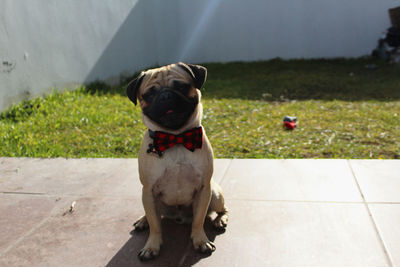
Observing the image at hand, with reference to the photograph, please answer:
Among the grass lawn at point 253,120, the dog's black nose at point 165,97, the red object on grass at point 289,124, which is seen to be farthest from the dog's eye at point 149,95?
the red object on grass at point 289,124

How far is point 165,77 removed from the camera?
245 cm

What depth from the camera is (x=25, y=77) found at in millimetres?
7148

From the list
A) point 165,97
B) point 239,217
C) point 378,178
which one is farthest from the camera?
point 378,178

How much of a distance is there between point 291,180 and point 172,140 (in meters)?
1.85

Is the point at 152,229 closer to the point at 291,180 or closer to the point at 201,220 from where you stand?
the point at 201,220

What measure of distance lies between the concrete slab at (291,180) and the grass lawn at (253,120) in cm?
45

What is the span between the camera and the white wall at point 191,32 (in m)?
8.19

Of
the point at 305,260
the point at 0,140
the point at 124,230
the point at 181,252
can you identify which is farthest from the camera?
the point at 0,140

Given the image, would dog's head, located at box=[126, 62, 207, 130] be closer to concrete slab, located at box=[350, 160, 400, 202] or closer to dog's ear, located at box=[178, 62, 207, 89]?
dog's ear, located at box=[178, 62, 207, 89]

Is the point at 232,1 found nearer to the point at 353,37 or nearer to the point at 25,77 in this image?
the point at 353,37

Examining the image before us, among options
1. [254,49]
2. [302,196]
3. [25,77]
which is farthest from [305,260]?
[254,49]

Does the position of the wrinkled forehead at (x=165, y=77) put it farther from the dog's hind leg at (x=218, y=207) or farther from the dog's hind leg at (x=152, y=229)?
the dog's hind leg at (x=218, y=207)

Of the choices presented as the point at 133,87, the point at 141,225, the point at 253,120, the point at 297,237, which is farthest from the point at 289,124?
the point at 133,87

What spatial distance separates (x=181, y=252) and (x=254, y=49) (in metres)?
10.7
